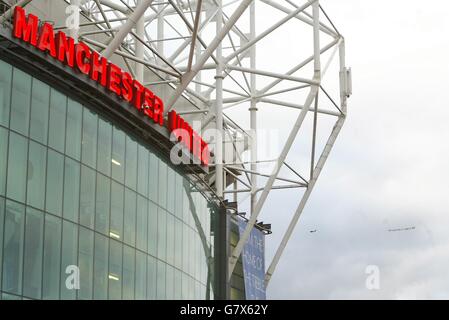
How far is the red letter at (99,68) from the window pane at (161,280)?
30.0ft

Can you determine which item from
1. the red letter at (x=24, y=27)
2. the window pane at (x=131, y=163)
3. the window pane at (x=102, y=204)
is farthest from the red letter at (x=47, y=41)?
the window pane at (x=131, y=163)

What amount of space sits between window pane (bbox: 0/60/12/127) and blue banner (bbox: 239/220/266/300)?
2229cm

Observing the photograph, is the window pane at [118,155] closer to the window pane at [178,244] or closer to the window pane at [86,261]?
the window pane at [86,261]

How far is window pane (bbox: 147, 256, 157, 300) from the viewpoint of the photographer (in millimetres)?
43844

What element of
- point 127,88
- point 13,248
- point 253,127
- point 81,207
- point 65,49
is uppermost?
point 253,127

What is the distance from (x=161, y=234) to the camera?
45.6 meters

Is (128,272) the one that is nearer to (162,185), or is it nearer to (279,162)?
(162,185)

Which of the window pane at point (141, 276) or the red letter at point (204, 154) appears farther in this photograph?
the red letter at point (204, 154)

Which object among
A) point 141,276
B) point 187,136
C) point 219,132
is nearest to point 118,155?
point 141,276

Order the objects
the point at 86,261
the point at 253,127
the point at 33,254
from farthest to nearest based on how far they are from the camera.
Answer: the point at 253,127, the point at 86,261, the point at 33,254

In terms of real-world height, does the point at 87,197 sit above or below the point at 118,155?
below

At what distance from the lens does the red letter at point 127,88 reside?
41.7 m

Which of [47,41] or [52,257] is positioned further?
[47,41]

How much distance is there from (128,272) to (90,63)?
8.60m
